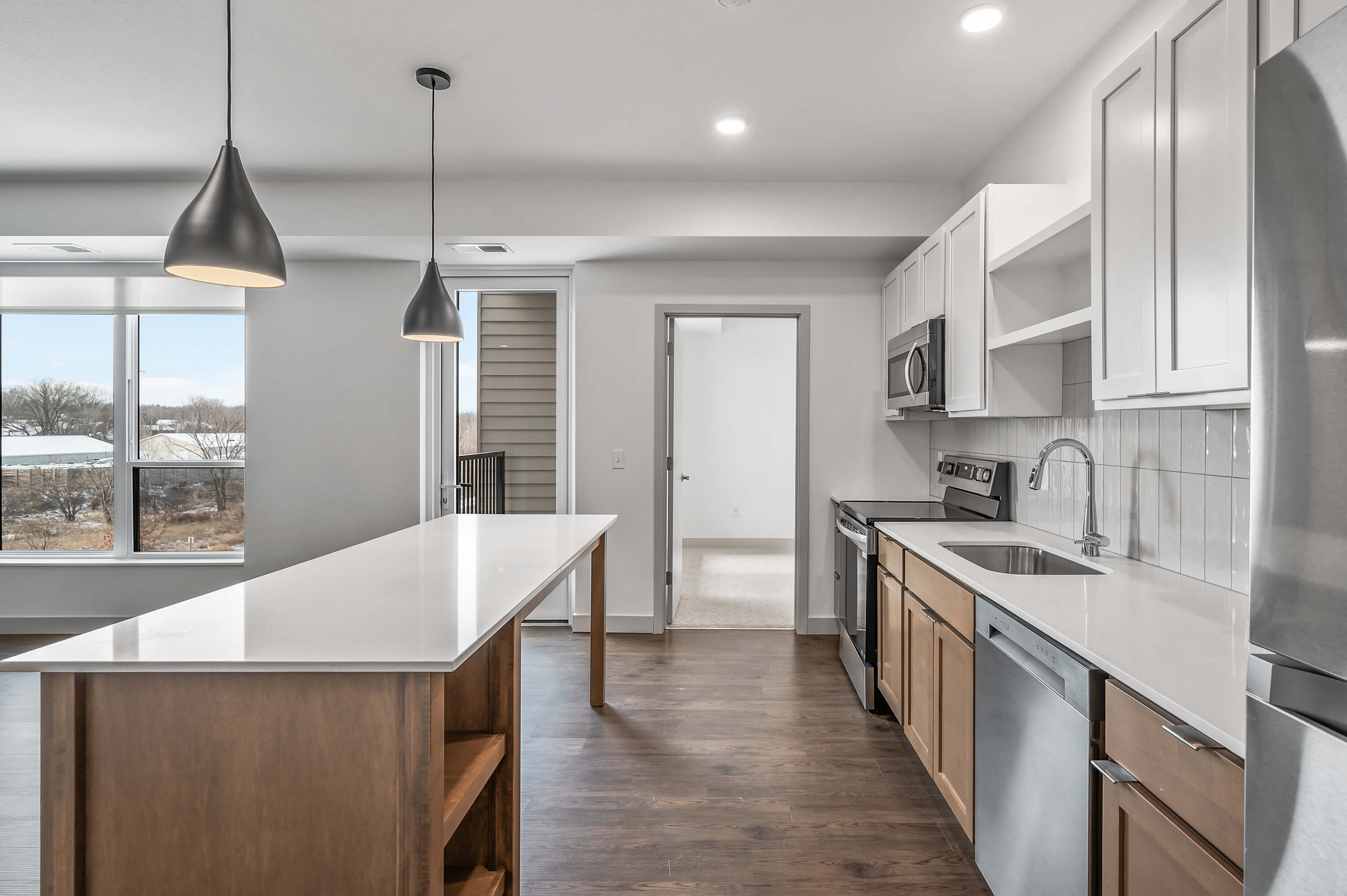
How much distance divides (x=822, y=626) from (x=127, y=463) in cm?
461

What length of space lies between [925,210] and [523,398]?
106 inches

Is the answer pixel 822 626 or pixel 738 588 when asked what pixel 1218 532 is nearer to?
pixel 822 626

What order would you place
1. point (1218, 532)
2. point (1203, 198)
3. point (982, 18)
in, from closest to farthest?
point (1203, 198)
point (1218, 532)
point (982, 18)

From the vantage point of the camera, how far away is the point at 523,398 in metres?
4.43

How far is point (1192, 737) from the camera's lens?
0.98 m

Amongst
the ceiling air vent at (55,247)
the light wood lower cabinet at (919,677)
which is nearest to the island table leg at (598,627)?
the light wood lower cabinet at (919,677)

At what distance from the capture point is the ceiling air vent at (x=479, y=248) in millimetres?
3809

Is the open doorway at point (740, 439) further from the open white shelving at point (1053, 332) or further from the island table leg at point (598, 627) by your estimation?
the open white shelving at point (1053, 332)

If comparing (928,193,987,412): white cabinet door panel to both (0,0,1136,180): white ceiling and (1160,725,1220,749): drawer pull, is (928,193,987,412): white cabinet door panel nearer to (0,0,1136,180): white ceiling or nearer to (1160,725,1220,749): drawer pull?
(0,0,1136,180): white ceiling

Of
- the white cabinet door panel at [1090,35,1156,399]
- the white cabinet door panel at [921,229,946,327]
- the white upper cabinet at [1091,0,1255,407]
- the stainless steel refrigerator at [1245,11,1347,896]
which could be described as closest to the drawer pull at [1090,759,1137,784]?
the stainless steel refrigerator at [1245,11,1347,896]

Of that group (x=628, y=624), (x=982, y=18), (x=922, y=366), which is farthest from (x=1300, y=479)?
(x=628, y=624)

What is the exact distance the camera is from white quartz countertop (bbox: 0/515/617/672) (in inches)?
46.4

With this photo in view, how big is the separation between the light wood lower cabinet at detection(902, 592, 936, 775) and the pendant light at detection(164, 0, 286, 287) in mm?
2238

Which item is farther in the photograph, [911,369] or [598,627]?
[911,369]
